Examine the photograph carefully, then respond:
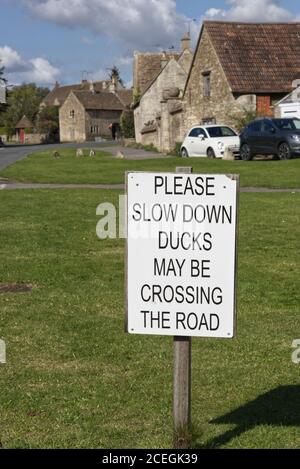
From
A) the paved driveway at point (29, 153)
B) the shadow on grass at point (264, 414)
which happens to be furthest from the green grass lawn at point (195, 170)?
the shadow on grass at point (264, 414)

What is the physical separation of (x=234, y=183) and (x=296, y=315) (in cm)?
366

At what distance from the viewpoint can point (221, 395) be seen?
18.8ft

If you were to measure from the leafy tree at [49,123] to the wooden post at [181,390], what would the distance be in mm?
107431

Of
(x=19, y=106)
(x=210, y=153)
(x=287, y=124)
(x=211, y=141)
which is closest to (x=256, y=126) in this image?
(x=287, y=124)

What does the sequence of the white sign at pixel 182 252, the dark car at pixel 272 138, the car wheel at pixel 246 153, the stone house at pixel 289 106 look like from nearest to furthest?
1. the white sign at pixel 182 252
2. the dark car at pixel 272 138
3. the car wheel at pixel 246 153
4. the stone house at pixel 289 106

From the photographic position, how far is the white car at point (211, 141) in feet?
108

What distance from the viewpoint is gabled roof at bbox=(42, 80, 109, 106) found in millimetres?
134125

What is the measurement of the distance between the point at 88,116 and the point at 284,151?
271 feet

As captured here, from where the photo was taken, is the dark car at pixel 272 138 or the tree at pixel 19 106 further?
the tree at pixel 19 106

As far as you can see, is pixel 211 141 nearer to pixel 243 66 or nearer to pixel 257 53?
pixel 243 66

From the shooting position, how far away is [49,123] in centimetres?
11438

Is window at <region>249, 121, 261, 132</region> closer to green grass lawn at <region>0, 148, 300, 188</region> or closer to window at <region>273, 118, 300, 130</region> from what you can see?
window at <region>273, 118, 300, 130</region>

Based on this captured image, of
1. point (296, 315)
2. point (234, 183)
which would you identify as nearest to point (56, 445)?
point (234, 183)

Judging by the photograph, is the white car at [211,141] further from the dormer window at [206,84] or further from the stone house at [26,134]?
the stone house at [26,134]
